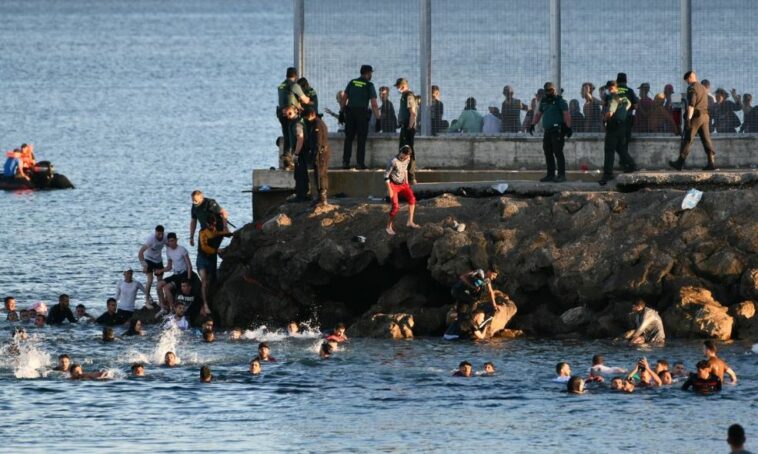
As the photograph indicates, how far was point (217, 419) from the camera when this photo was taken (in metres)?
35.1

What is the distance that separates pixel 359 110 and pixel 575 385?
35.9 ft


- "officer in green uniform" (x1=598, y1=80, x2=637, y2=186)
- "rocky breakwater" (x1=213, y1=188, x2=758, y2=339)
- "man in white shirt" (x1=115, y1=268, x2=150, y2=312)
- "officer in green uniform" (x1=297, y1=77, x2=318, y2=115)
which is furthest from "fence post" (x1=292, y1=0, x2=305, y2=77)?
"officer in green uniform" (x1=598, y1=80, x2=637, y2=186)


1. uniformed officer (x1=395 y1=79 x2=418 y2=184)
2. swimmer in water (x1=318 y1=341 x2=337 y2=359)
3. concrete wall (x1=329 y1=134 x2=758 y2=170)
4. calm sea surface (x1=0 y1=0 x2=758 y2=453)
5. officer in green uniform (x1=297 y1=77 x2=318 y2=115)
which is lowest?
calm sea surface (x1=0 y1=0 x2=758 y2=453)

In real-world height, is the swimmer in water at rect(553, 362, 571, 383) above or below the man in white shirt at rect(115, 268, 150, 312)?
below

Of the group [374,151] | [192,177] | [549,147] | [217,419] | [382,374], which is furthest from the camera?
[192,177]

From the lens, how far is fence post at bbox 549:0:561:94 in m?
44.6

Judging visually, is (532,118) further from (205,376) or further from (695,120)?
(205,376)

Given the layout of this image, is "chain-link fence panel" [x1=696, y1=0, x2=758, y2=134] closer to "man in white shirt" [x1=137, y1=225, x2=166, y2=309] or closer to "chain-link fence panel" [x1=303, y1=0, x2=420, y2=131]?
"chain-link fence panel" [x1=303, y1=0, x2=420, y2=131]

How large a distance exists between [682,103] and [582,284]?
6.26m

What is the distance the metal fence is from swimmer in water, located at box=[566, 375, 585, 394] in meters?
9.82

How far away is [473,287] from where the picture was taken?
3959 centimetres

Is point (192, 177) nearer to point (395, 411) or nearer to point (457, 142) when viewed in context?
point (457, 142)

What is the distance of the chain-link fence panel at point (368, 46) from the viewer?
149ft

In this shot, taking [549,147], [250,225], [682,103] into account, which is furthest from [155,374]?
[682,103]
